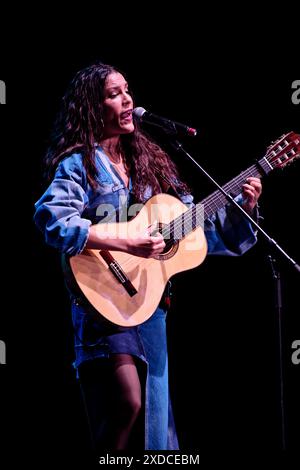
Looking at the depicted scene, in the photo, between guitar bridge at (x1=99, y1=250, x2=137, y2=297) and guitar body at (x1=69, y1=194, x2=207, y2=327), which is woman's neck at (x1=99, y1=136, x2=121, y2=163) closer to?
guitar body at (x1=69, y1=194, x2=207, y2=327)

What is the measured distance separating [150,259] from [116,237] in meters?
0.23

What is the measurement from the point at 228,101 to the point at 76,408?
6.77 feet

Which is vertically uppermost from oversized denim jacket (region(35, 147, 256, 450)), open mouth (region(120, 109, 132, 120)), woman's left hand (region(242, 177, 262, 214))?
open mouth (region(120, 109, 132, 120))

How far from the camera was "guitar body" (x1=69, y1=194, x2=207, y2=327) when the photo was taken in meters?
2.36

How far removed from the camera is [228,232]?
2.86 meters

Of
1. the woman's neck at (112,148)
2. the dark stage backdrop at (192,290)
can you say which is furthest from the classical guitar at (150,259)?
the dark stage backdrop at (192,290)

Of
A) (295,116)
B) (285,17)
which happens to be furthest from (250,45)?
(295,116)

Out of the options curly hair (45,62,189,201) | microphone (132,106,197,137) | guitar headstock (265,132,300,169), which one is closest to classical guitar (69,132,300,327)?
guitar headstock (265,132,300,169)

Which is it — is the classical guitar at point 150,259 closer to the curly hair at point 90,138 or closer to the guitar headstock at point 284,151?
the guitar headstock at point 284,151

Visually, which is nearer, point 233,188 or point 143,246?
point 143,246

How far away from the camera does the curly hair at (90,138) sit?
8.64ft

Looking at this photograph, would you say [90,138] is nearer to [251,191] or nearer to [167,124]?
[167,124]

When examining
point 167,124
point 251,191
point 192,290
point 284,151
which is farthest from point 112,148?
point 192,290

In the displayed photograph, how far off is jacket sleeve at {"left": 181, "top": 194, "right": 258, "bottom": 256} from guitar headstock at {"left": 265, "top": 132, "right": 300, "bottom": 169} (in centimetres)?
30
